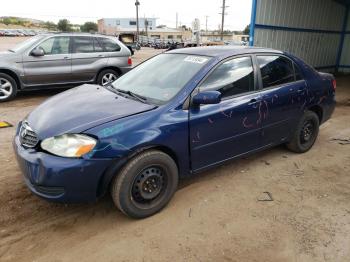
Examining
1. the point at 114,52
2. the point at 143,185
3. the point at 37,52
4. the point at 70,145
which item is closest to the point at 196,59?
the point at 143,185

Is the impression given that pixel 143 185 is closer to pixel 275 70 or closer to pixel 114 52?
pixel 275 70

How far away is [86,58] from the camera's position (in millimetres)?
8320

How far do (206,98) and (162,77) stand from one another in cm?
76

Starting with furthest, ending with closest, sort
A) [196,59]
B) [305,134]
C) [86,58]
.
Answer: [86,58] < [305,134] < [196,59]

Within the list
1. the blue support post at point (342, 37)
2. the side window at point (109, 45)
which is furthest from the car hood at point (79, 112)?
the blue support post at point (342, 37)

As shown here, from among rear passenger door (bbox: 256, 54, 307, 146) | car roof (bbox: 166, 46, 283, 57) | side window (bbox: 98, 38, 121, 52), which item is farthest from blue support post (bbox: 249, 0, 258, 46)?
car roof (bbox: 166, 46, 283, 57)

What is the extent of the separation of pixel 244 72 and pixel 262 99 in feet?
1.33

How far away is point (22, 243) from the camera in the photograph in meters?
2.75

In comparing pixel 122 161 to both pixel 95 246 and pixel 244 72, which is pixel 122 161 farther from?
pixel 244 72

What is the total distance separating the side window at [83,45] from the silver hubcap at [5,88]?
1.81 meters

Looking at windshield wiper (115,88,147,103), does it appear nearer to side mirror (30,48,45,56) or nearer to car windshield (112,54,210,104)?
car windshield (112,54,210,104)

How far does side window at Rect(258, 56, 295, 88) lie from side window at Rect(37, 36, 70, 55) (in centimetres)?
574

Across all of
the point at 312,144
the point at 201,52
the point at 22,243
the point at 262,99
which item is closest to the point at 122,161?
the point at 22,243

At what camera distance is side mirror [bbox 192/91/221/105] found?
3.11 meters
